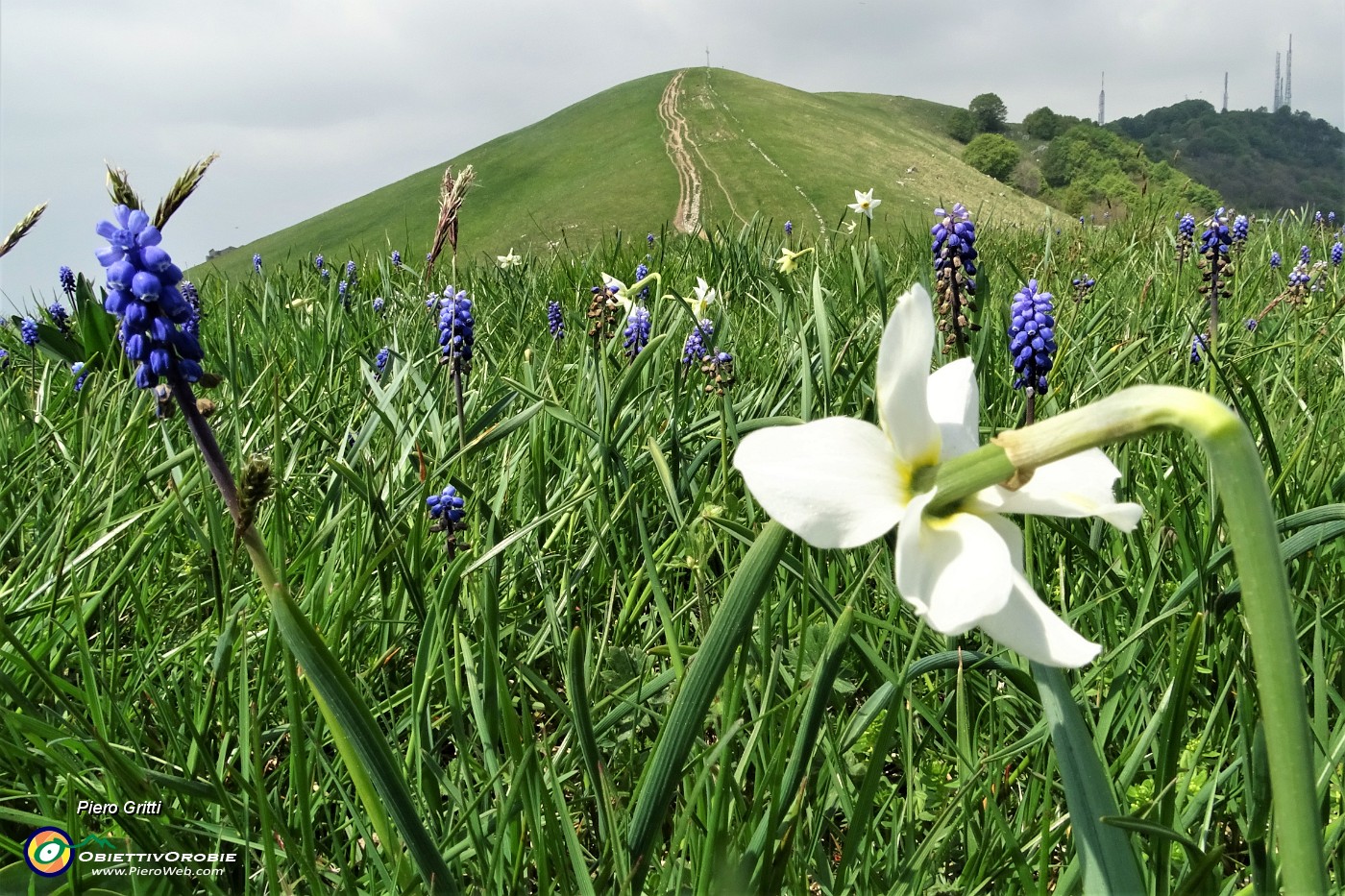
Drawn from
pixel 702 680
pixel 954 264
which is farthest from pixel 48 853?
pixel 954 264

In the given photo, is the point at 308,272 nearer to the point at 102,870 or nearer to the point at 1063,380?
the point at 1063,380

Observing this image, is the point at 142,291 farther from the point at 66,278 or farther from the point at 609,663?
the point at 66,278

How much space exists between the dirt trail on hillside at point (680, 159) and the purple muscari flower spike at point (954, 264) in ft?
141

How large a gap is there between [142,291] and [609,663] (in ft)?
3.41

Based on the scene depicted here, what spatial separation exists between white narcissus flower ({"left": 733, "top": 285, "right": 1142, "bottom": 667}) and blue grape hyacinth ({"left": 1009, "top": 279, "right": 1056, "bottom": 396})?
1.72 m

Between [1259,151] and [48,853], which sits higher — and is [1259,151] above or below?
above

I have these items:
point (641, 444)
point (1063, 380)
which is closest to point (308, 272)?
point (641, 444)

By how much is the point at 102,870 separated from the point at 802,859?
3.02 feet

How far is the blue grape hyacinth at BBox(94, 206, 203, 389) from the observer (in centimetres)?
102

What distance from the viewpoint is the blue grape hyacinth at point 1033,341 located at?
2189 mm

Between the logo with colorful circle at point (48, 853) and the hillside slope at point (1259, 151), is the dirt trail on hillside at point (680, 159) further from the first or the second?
the logo with colorful circle at point (48, 853)

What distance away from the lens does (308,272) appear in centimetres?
702

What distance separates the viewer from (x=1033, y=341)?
7.22ft

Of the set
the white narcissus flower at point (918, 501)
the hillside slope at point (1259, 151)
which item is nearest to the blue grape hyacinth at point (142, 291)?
the white narcissus flower at point (918, 501)
